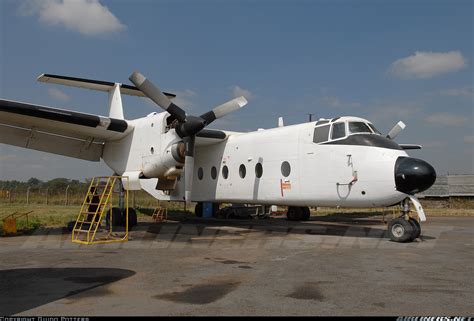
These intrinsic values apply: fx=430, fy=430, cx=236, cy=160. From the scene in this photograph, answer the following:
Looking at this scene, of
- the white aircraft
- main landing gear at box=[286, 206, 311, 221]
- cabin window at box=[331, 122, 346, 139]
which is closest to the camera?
the white aircraft

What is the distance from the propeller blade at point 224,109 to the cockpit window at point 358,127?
497cm

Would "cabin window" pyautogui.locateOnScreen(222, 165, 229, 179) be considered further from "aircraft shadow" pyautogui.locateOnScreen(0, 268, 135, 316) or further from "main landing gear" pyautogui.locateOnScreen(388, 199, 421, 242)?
"aircraft shadow" pyautogui.locateOnScreen(0, 268, 135, 316)

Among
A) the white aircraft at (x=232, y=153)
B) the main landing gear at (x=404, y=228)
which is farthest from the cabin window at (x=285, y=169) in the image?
the main landing gear at (x=404, y=228)

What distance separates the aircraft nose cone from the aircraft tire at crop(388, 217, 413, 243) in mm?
1056

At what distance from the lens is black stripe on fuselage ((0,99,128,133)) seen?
42.1 ft

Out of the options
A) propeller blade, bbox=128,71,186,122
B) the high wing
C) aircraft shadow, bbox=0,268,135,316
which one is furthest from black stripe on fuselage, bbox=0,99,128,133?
aircraft shadow, bbox=0,268,135,316

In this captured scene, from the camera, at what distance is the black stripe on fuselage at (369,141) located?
12.0 m

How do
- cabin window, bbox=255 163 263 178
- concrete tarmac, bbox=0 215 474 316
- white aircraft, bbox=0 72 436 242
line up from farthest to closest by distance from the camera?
cabin window, bbox=255 163 263 178 → white aircraft, bbox=0 72 436 242 → concrete tarmac, bbox=0 215 474 316

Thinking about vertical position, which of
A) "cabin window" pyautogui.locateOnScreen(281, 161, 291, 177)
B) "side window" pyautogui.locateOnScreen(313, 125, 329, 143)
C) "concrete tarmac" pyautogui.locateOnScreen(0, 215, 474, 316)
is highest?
"side window" pyautogui.locateOnScreen(313, 125, 329, 143)

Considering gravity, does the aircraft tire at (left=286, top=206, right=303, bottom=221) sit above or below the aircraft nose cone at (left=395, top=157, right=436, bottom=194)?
below

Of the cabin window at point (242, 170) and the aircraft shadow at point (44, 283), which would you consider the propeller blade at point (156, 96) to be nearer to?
the cabin window at point (242, 170)

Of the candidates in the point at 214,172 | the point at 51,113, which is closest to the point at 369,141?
the point at 214,172

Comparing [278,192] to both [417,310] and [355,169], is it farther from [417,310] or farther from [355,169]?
[417,310]

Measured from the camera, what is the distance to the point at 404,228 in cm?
1156
